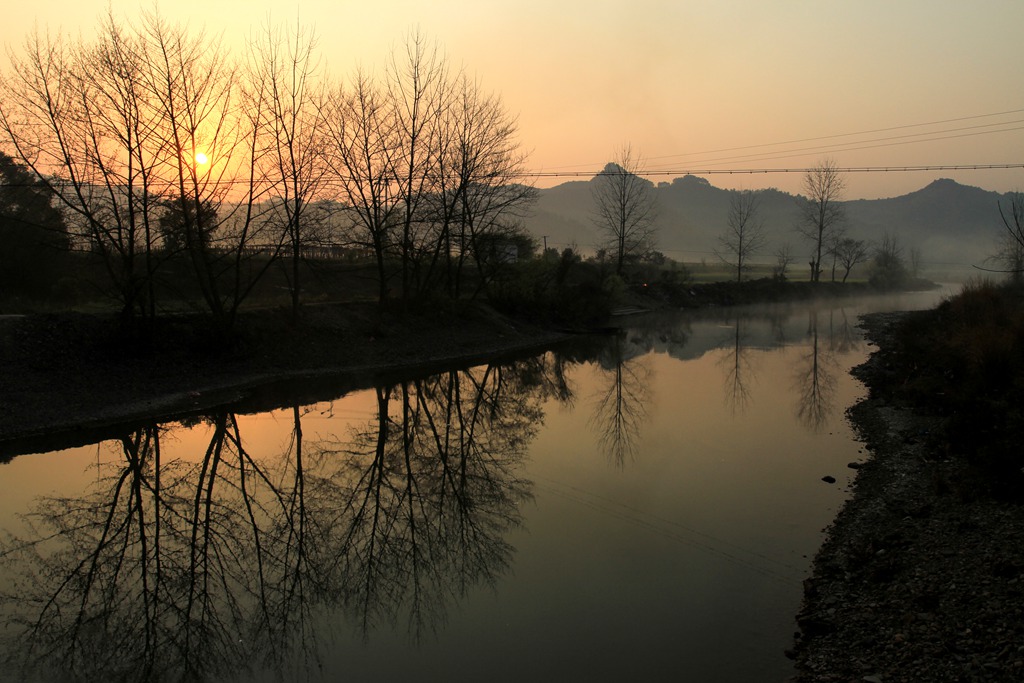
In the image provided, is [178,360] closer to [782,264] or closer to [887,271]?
[782,264]

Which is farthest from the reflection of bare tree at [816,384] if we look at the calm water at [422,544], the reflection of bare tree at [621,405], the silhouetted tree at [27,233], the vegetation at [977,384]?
the silhouetted tree at [27,233]

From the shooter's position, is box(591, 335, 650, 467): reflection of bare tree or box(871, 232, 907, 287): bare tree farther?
box(871, 232, 907, 287): bare tree

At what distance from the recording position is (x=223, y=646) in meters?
6.68

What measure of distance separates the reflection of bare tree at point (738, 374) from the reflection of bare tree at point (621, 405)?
92.1 inches

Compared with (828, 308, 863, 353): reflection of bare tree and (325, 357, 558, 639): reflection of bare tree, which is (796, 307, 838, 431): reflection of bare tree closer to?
(828, 308, 863, 353): reflection of bare tree

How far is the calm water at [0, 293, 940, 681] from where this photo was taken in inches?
257

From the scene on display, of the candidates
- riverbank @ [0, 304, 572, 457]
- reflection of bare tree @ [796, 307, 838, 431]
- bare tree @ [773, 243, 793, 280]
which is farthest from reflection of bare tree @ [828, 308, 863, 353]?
bare tree @ [773, 243, 793, 280]

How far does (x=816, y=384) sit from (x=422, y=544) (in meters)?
16.0

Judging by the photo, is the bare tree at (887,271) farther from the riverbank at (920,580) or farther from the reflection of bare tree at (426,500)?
the riverbank at (920,580)

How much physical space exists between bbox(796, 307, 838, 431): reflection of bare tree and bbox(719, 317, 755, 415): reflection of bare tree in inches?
55.7

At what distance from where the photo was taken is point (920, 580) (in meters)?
7.18

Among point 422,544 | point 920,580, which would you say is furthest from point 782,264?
point 422,544

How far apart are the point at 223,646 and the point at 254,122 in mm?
18065

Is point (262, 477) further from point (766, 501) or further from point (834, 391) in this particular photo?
point (834, 391)
